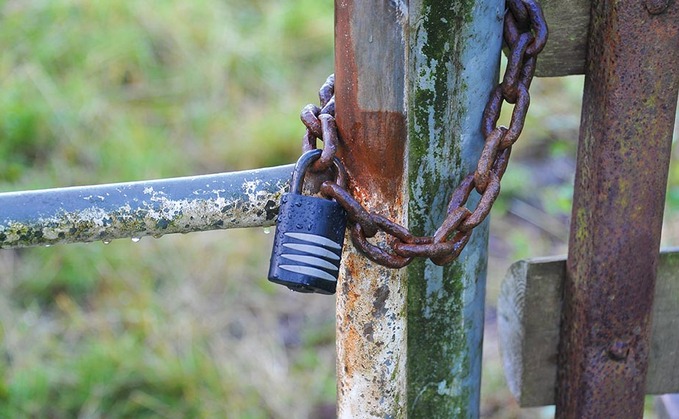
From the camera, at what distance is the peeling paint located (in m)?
0.84

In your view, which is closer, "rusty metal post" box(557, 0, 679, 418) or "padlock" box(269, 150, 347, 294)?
"padlock" box(269, 150, 347, 294)

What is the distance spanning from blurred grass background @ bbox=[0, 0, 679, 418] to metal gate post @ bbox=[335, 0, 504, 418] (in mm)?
1296

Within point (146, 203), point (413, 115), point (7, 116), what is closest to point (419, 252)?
point (413, 115)

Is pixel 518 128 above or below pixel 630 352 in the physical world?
above

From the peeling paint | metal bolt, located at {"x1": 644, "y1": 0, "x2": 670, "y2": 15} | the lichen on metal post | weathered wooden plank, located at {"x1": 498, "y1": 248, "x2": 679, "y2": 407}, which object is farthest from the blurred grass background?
metal bolt, located at {"x1": 644, "y1": 0, "x2": 670, "y2": 15}

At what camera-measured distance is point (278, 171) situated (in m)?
0.87

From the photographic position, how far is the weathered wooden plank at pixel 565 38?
94 centimetres

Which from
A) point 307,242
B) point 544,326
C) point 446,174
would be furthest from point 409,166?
point 544,326

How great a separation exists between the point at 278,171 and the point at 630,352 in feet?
1.67

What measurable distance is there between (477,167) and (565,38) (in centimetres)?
24

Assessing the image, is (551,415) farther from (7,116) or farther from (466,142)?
(7,116)

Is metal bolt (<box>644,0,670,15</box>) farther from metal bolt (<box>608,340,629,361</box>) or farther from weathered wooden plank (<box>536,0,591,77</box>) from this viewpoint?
metal bolt (<box>608,340,629,361</box>)

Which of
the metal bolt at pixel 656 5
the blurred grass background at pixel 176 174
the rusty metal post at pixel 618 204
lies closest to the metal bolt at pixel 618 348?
the rusty metal post at pixel 618 204

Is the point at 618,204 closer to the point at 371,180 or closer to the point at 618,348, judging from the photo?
the point at 618,348
